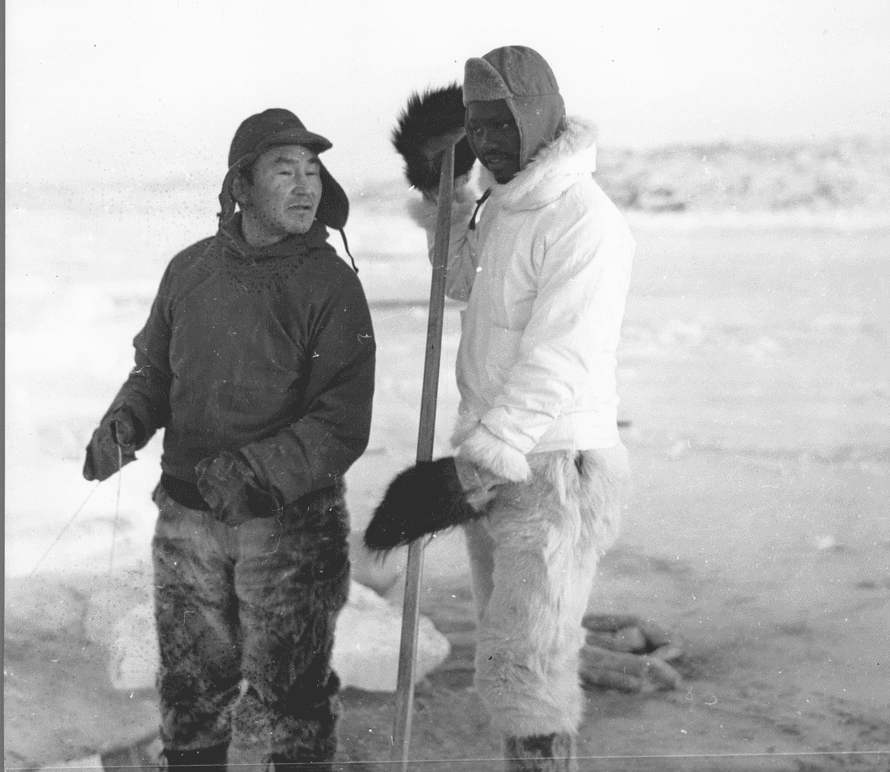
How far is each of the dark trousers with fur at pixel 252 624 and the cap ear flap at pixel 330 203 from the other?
0.74 meters

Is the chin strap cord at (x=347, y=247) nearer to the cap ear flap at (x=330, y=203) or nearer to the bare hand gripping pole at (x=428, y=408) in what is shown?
the cap ear flap at (x=330, y=203)

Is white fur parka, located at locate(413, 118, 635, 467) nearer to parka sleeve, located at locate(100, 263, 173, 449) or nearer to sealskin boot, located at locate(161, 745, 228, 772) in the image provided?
parka sleeve, located at locate(100, 263, 173, 449)

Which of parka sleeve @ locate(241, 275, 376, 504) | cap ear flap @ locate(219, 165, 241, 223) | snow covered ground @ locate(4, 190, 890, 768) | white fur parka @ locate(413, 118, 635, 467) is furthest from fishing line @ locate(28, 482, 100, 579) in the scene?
→ white fur parka @ locate(413, 118, 635, 467)

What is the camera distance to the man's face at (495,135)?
9.00 ft

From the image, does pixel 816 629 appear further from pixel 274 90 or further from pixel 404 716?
pixel 274 90

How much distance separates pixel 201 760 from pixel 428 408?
3.91ft

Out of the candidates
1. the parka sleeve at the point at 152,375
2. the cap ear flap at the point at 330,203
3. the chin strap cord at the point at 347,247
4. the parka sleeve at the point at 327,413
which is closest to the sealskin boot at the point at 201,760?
the parka sleeve at the point at 327,413

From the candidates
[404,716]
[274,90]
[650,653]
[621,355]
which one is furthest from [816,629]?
[274,90]

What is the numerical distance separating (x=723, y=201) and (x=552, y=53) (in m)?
0.65

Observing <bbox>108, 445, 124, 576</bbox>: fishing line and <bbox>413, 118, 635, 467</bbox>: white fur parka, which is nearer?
<bbox>413, 118, 635, 467</bbox>: white fur parka

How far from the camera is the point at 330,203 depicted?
309cm

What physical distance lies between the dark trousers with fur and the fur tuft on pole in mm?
305

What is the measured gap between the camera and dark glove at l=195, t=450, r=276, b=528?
9.79ft

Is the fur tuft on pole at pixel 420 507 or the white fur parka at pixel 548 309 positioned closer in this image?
the white fur parka at pixel 548 309
